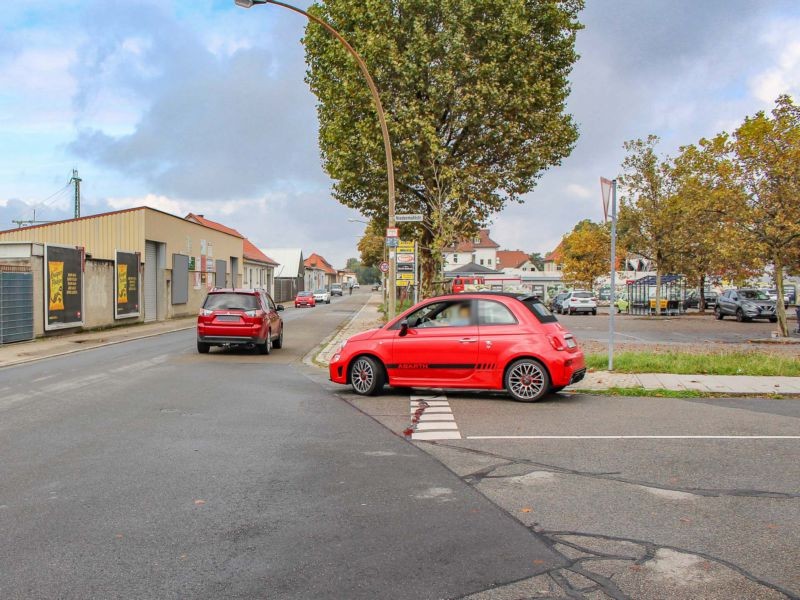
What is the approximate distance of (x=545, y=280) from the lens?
286ft

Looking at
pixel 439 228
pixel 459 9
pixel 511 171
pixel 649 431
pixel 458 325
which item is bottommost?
pixel 649 431

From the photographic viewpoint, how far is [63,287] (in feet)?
77.7

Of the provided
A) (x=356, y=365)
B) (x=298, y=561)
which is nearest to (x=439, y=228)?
(x=356, y=365)

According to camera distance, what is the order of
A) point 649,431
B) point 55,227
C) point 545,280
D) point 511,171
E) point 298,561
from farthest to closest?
point 545,280, point 55,227, point 511,171, point 649,431, point 298,561

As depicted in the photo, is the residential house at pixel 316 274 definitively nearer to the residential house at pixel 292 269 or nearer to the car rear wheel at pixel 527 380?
the residential house at pixel 292 269

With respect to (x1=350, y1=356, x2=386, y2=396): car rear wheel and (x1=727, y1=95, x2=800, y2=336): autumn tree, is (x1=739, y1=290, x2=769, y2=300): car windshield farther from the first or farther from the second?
(x1=350, y1=356, x2=386, y2=396): car rear wheel

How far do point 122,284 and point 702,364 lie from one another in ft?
79.5

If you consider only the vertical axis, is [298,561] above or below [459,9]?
below

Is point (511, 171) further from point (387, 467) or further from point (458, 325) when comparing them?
point (387, 467)

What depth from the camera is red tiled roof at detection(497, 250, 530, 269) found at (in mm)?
150750

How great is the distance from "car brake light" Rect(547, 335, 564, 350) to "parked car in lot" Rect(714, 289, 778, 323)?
99.4 feet

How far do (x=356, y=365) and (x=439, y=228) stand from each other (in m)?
11.0

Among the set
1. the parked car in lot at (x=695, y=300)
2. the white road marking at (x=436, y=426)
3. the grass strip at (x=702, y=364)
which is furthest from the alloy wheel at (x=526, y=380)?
the parked car in lot at (x=695, y=300)

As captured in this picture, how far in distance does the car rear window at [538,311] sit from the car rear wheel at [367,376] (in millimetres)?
2475
